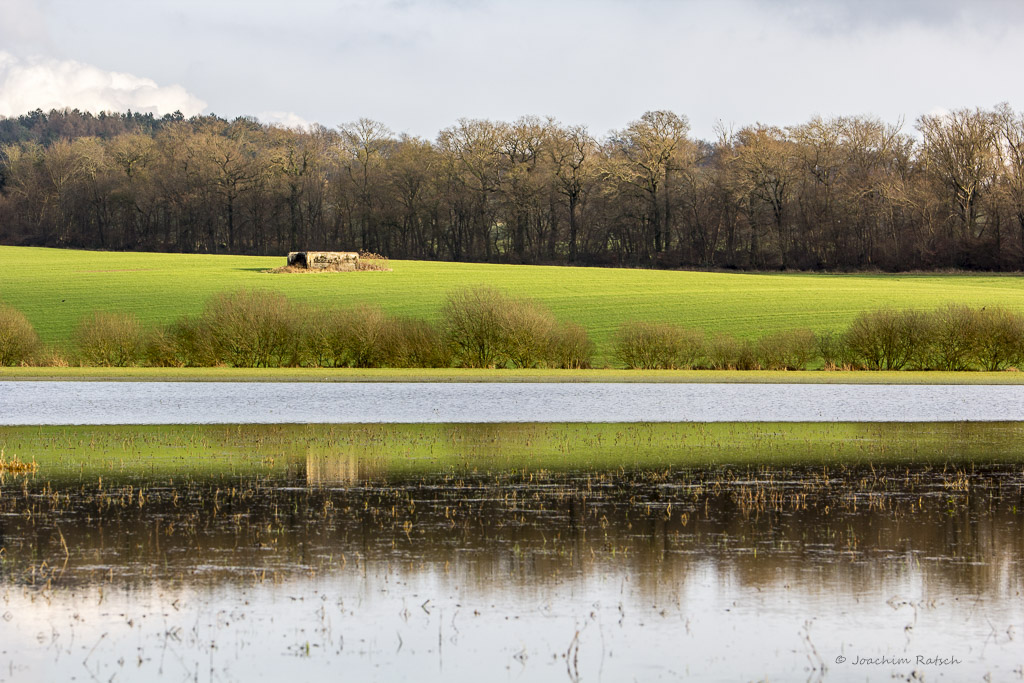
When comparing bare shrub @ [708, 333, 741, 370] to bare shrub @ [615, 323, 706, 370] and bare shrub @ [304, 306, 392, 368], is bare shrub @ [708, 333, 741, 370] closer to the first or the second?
bare shrub @ [615, 323, 706, 370]

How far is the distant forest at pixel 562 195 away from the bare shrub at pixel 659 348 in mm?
50760

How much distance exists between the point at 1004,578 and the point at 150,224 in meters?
107

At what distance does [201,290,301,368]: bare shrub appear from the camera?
37.3 meters

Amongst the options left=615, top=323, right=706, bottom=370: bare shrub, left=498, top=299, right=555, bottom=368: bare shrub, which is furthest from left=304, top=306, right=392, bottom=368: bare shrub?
left=615, top=323, right=706, bottom=370: bare shrub

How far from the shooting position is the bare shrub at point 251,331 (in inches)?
1469

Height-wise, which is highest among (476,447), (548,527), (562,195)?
(562,195)

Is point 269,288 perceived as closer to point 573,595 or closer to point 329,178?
point 573,595

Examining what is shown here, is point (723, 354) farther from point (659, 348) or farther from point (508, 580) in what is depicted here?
point (508, 580)

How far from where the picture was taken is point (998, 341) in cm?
3859

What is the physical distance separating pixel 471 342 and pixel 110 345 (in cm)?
1203

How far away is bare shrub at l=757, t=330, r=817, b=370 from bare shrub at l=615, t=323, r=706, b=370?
7.04 ft

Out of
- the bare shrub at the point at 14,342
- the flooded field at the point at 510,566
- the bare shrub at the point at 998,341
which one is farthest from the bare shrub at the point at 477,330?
the flooded field at the point at 510,566

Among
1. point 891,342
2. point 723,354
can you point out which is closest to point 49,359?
point 723,354

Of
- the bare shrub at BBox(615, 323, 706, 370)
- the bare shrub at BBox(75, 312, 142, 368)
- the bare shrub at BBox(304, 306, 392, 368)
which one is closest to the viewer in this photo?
the bare shrub at BBox(75, 312, 142, 368)
